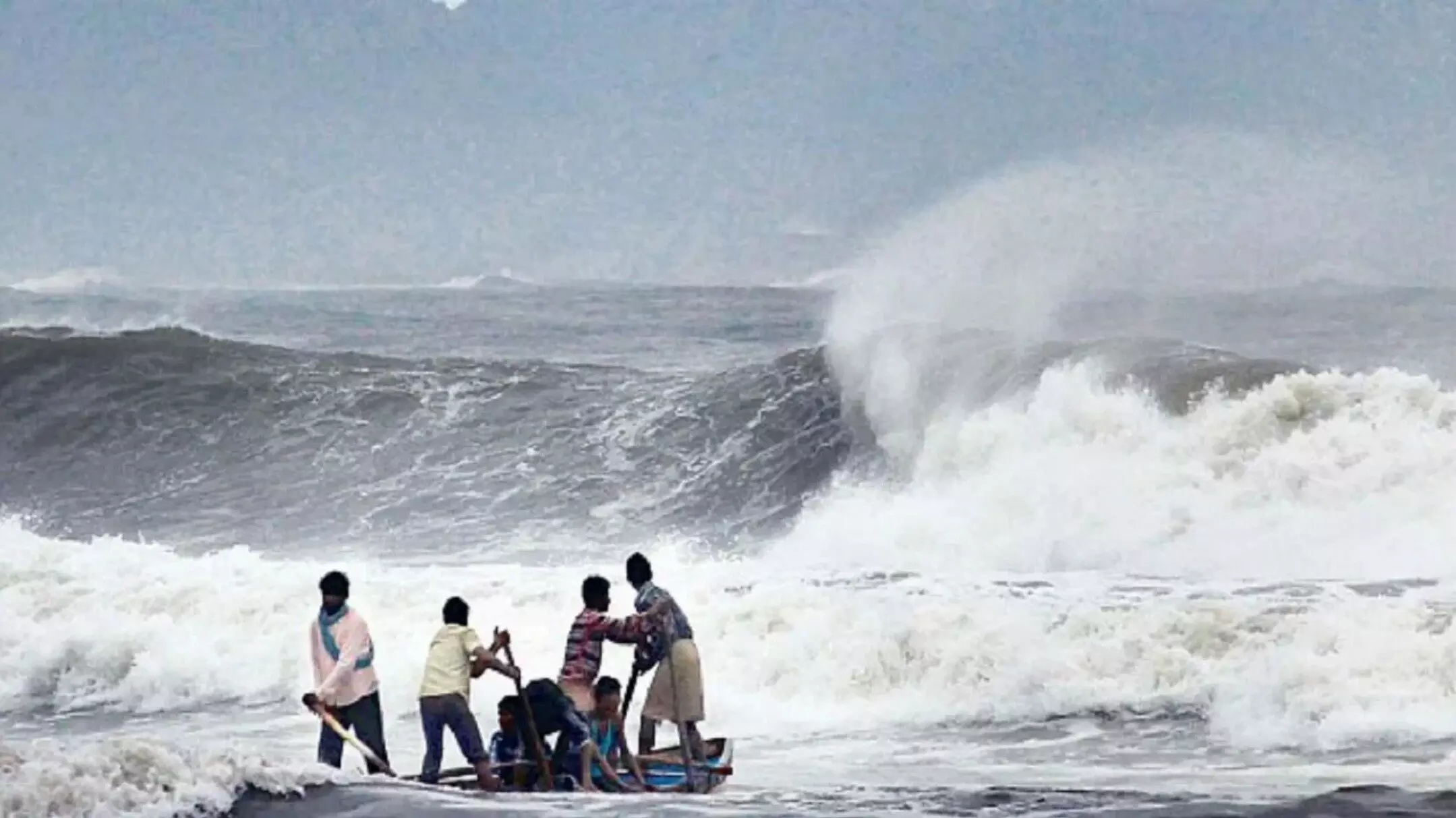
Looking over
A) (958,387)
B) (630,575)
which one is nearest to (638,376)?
(958,387)

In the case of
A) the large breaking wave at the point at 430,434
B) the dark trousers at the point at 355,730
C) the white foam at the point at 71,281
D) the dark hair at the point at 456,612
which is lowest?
the dark trousers at the point at 355,730

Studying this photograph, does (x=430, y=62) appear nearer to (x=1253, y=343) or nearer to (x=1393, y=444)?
(x=1253, y=343)

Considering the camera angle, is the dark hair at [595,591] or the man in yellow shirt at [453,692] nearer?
the man in yellow shirt at [453,692]

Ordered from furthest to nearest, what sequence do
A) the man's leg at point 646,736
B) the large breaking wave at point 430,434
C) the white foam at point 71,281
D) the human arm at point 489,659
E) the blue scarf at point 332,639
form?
the white foam at point 71,281 → the large breaking wave at point 430,434 → the man's leg at point 646,736 → the blue scarf at point 332,639 → the human arm at point 489,659

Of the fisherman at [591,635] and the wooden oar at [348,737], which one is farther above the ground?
the fisherman at [591,635]

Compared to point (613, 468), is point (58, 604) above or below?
below

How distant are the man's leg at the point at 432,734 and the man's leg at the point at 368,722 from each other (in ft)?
0.45

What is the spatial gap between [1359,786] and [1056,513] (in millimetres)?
5974

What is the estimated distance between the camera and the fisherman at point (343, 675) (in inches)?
229

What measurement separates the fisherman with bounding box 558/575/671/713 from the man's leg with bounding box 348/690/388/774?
547 mm

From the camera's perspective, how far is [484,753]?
5.73 metres

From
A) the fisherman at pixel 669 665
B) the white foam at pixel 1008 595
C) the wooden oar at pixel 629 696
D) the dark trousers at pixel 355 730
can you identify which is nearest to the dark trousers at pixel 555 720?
the wooden oar at pixel 629 696

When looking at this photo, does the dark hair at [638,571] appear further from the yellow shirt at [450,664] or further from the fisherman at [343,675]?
the fisherman at [343,675]

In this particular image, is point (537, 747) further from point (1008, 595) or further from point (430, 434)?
point (430, 434)
